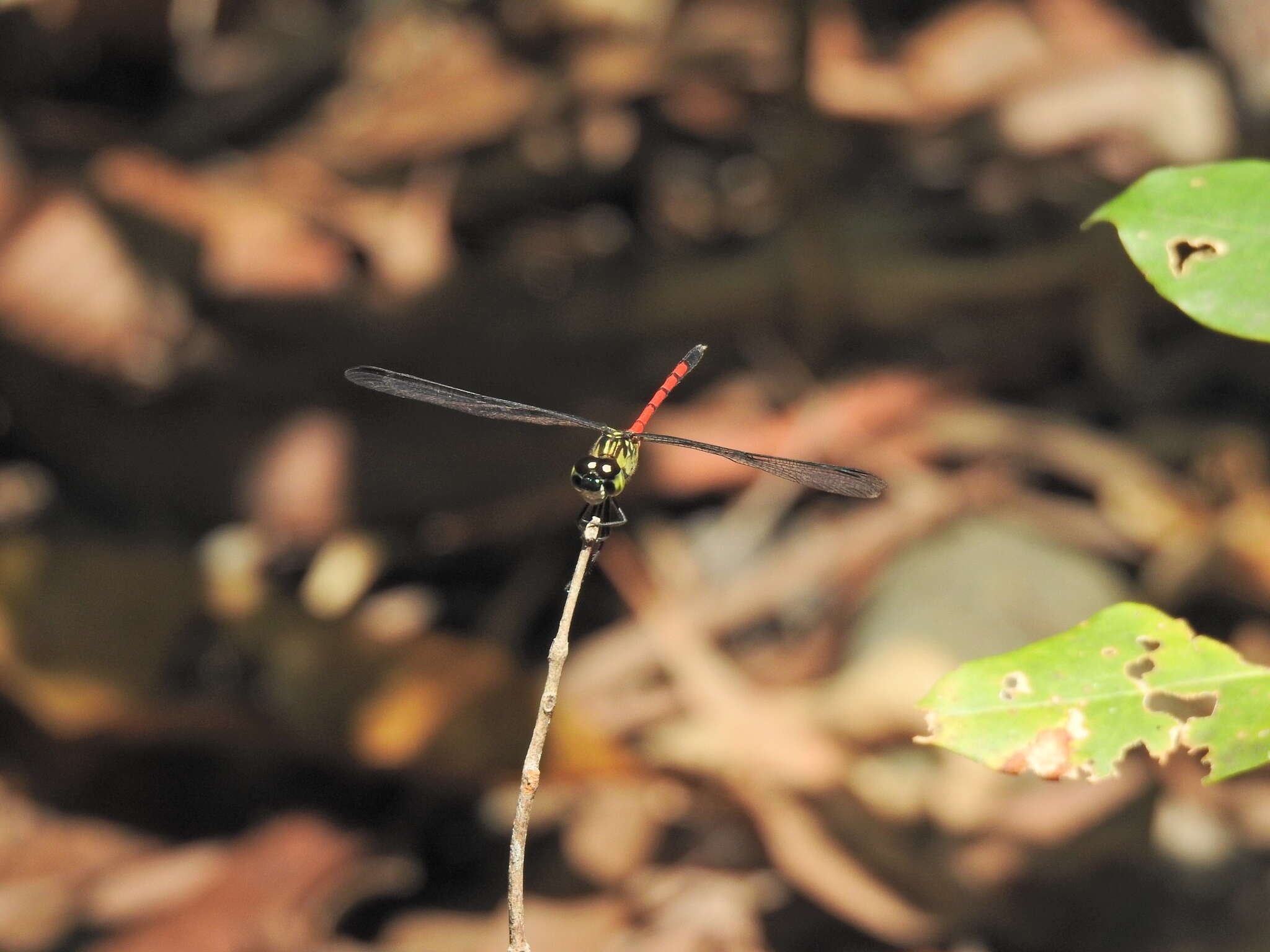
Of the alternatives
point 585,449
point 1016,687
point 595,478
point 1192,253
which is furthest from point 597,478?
point 585,449

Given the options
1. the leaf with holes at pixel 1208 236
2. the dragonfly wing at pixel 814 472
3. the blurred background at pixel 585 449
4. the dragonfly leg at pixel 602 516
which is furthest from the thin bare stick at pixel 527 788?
the blurred background at pixel 585 449

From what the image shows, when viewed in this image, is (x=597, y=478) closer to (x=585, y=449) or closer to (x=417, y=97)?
(x=585, y=449)

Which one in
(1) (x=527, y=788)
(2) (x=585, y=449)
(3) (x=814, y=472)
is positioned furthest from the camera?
(2) (x=585, y=449)

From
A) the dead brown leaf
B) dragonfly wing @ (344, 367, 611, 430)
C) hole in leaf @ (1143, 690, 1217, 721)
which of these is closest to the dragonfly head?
dragonfly wing @ (344, 367, 611, 430)

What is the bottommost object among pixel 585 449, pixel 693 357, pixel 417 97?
pixel 693 357

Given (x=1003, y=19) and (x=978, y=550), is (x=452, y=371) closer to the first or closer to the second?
(x=978, y=550)

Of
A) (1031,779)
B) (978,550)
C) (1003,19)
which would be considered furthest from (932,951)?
(1003,19)

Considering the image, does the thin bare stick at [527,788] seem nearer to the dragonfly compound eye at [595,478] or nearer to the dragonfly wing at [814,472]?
the dragonfly compound eye at [595,478]
